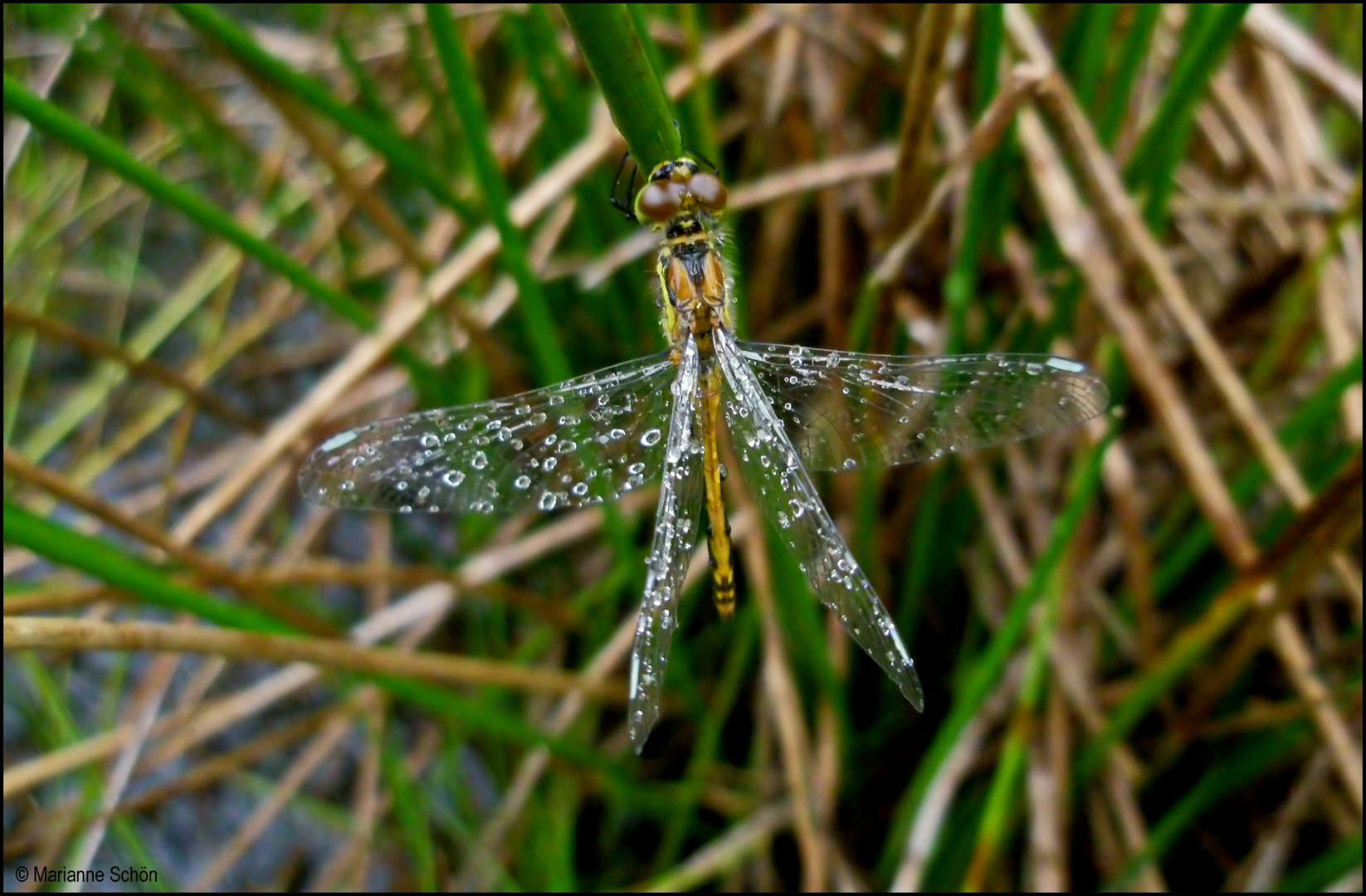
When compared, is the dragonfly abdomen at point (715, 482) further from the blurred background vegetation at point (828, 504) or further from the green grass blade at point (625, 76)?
the green grass blade at point (625, 76)

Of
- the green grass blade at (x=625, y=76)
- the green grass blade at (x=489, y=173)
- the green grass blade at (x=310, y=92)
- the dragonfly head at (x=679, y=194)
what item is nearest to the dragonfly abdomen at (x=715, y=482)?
the dragonfly head at (x=679, y=194)

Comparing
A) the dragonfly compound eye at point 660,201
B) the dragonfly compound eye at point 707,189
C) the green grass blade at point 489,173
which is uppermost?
the green grass blade at point 489,173

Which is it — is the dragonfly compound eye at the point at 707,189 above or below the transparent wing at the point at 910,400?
above

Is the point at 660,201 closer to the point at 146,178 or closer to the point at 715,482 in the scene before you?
the point at 715,482

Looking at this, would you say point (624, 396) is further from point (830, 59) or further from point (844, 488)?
point (830, 59)

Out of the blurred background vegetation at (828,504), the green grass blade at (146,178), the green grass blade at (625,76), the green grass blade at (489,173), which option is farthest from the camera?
Result: the blurred background vegetation at (828,504)

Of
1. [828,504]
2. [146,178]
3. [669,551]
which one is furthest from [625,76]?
[828,504]

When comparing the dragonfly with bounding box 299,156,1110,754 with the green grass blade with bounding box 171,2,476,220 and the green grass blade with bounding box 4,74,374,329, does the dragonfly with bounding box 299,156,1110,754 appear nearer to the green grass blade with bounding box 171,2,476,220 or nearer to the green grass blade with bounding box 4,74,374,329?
the green grass blade with bounding box 4,74,374,329

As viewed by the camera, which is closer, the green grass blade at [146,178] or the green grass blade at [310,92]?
the green grass blade at [146,178]
